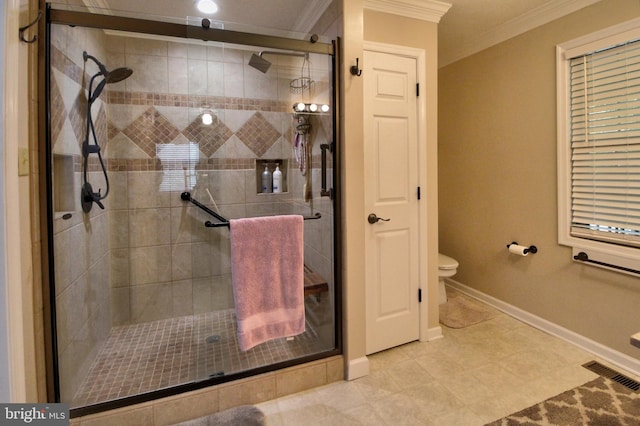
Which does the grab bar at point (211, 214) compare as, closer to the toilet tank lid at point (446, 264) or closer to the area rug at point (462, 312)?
the toilet tank lid at point (446, 264)

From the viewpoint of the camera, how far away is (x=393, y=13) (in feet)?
7.48

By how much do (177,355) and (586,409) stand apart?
2355 mm

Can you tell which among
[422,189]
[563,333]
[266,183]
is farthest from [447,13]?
[563,333]

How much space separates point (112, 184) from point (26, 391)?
130 cm

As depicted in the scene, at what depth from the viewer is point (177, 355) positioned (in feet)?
6.64

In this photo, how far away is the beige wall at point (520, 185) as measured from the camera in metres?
2.22

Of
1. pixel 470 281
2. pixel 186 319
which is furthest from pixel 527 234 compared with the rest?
pixel 186 319

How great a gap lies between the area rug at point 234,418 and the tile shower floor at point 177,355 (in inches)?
7.8

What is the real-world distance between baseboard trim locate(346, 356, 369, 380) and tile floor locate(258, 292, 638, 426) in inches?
1.4

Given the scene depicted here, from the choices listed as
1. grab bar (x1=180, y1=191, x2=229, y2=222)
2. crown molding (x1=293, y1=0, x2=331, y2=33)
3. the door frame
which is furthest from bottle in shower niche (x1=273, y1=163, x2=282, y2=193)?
crown molding (x1=293, y1=0, x2=331, y2=33)

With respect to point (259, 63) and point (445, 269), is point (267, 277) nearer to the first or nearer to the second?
point (259, 63)

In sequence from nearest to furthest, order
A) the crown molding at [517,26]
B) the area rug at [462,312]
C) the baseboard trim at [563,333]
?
the baseboard trim at [563,333] → the crown molding at [517,26] → the area rug at [462,312]

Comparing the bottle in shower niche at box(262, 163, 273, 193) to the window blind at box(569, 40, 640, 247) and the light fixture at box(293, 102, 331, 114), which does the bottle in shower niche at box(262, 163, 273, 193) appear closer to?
the light fixture at box(293, 102, 331, 114)

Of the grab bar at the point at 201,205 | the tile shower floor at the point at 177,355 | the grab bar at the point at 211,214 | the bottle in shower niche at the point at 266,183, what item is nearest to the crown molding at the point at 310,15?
the bottle in shower niche at the point at 266,183
